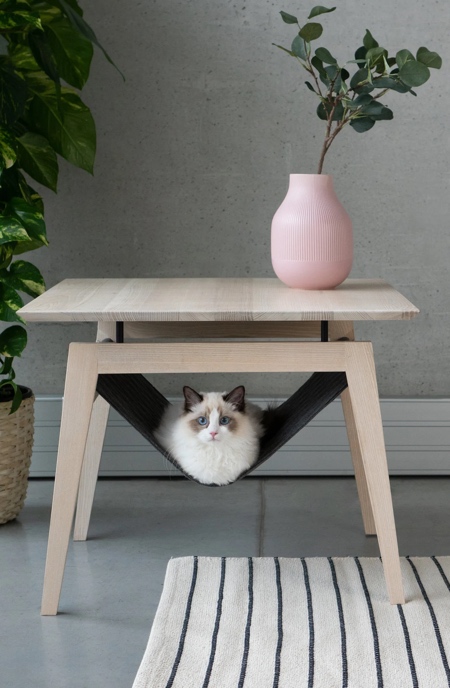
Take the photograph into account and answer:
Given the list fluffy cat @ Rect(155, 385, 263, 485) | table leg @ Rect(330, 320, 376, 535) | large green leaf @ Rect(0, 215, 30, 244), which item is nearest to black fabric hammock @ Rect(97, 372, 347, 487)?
fluffy cat @ Rect(155, 385, 263, 485)

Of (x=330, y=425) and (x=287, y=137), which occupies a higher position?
(x=287, y=137)

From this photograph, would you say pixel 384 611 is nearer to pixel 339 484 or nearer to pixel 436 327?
pixel 339 484

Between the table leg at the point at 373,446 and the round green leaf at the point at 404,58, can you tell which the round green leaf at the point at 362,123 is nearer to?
the round green leaf at the point at 404,58

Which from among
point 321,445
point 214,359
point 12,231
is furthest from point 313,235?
point 321,445

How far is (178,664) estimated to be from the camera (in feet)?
4.69

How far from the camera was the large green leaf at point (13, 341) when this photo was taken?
2.05 m

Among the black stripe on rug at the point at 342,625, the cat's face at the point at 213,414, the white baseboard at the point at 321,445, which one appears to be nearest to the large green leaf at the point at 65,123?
the cat's face at the point at 213,414

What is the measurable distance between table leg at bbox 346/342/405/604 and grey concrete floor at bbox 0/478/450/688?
1.03ft

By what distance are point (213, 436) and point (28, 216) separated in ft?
2.16

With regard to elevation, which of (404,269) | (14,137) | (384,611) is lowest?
(384,611)

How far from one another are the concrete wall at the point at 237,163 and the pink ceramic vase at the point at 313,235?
2.25 ft

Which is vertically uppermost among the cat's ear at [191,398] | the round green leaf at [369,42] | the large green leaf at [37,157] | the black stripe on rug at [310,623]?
the round green leaf at [369,42]

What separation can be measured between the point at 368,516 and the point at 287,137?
3.62 ft

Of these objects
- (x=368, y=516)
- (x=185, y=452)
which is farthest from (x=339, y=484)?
(x=185, y=452)
